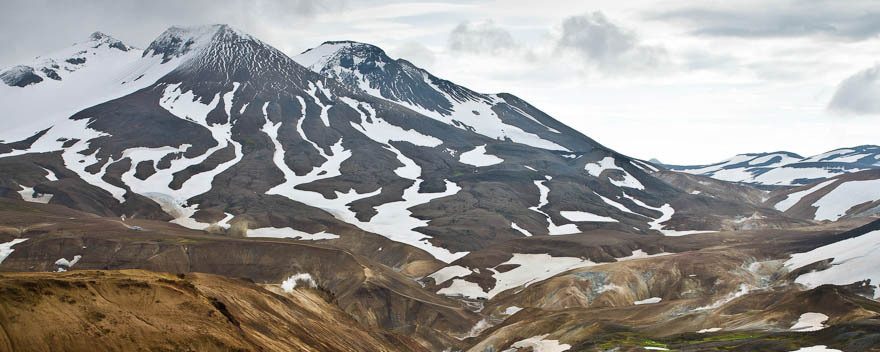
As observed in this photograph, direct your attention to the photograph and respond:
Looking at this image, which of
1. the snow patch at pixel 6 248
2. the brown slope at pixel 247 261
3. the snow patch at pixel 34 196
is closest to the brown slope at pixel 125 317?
the brown slope at pixel 247 261

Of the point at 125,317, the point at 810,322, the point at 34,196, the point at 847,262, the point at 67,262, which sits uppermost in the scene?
the point at 34,196

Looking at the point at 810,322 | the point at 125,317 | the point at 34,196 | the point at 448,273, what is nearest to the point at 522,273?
the point at 448,273

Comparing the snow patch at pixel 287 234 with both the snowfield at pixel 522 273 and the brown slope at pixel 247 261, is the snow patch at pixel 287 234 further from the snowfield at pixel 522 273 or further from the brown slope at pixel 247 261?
the snowfield at pixel 522 273

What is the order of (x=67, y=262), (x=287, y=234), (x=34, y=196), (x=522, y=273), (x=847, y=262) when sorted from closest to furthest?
(x=847, y=262), (x=67, y=262), (x=522, y=273), (x=287, y=234), (x=34, y=196)

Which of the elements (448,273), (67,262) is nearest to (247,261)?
(67,262)

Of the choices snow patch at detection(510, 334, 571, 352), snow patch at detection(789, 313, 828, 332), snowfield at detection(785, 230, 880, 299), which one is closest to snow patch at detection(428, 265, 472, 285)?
snow patch at detection(510, 334, 571, 352)

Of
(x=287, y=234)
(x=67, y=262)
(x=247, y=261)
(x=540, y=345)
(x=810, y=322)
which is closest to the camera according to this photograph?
(x=810, y=322)

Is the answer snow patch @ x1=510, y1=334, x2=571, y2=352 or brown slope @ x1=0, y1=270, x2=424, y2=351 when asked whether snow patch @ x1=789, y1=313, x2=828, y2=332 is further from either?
brown slope @ x1=0, y1=270, x2=424, y2=351

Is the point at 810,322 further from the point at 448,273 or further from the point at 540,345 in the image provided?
the point at 448,273

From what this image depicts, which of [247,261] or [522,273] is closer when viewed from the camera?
[247,261]

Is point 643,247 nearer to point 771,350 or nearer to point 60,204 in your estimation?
point 771,350

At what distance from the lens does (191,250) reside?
124 meters

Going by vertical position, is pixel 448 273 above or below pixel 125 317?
below

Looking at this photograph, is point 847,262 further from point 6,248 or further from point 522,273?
point 6,248
